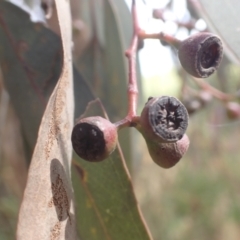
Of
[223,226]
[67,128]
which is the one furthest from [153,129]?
[223,226]

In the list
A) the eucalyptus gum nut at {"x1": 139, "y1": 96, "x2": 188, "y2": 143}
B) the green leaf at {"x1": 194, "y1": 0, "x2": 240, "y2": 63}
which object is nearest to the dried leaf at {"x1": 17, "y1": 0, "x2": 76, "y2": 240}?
the eucalyptus gum nut at {"x1": 139, "y1": 96, "x2": 188, "y2": 143}

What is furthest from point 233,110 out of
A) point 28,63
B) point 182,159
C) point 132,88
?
point 182,159

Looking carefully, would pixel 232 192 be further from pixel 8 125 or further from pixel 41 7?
pixel 41 7

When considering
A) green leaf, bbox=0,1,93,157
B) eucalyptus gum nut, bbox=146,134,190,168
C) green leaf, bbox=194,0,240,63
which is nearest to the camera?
eucalyptus gum nut, bbox=146,134,190,168

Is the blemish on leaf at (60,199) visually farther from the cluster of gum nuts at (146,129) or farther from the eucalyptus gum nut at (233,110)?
the eucalyptus gum nut at (233,110)

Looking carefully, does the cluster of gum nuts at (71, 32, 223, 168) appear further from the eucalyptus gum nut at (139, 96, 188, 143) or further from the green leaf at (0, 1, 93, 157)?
the green leaf at (0, 1, 93, 157)

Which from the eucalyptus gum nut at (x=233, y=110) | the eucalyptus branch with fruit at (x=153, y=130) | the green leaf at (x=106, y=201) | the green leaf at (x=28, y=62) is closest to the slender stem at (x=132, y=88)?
the eucalyptus branch with fruit at (x=153, y=130)
